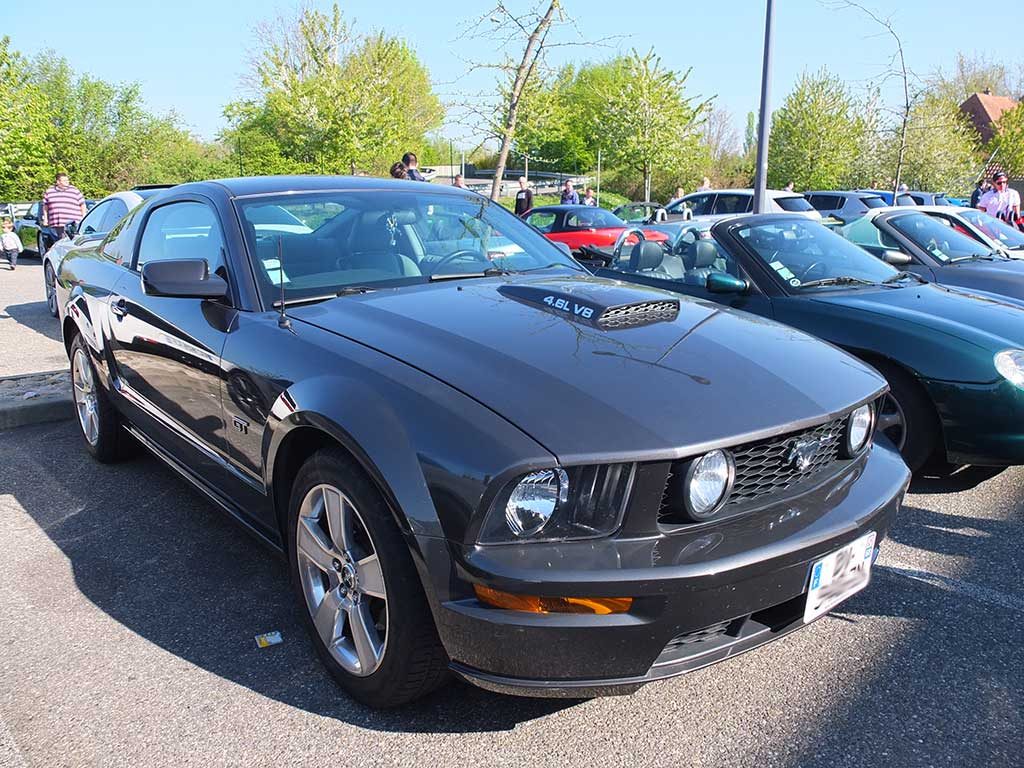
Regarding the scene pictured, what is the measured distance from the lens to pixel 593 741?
2256mm

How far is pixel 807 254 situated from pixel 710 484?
11.3 ft

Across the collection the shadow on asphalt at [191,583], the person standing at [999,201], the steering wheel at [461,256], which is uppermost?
the person standing at [999,201]

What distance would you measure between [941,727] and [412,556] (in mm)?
1548

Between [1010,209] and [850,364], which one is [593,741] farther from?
[1010,209]

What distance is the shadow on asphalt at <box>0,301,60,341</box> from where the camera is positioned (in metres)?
8.79

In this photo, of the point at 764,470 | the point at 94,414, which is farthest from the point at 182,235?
the point at 764,470

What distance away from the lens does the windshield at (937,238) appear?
7422mm

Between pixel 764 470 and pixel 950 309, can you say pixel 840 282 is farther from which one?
pixel 764 470

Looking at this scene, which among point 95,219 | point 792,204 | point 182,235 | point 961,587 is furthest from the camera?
point 792,204

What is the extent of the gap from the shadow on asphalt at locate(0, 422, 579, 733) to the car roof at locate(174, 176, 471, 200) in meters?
1.44

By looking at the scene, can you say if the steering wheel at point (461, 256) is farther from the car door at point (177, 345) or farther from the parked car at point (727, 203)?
the parked car at point (727, 203)

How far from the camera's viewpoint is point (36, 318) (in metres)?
9.73

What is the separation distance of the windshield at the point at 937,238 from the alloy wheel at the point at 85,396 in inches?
264

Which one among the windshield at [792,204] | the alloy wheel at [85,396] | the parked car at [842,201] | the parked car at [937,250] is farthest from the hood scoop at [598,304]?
the parked car at [842,201]
